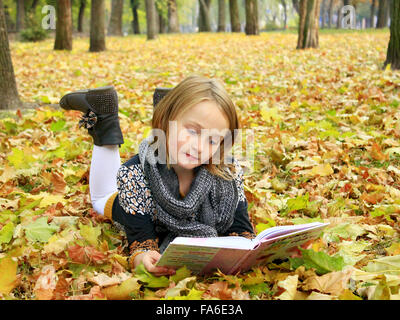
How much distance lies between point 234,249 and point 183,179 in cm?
64

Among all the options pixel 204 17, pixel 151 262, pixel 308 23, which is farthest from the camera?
pixel 204 17

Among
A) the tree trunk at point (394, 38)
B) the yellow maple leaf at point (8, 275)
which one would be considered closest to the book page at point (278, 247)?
the yellow maple leaf at point (8, 275)

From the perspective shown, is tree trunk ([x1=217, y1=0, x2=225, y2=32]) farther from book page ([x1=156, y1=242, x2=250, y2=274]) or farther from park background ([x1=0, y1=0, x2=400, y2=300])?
book page ([x1=156, y1=242, x2=250, y2=274])

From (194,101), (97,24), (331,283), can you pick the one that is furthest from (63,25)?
(331,283)

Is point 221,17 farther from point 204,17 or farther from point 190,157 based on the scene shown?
point 190,157

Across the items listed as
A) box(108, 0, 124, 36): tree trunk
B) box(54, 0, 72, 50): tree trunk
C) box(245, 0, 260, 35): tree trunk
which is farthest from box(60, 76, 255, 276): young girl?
box(108, 0, 124, 36): tree trunk

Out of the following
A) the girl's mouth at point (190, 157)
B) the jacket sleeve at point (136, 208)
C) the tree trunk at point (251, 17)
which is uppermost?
the tree trunk at point (251, 17)

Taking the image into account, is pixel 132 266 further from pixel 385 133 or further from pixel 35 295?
pixel 385 133

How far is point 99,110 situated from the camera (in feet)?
8.09

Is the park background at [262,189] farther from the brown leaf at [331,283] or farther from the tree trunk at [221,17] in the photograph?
the tree trunk at [221,17]

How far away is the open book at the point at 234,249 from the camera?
62.5 inches

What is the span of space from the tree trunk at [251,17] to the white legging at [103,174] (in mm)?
16921

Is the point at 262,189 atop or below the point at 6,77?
below

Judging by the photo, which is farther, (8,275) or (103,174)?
(103,174)
